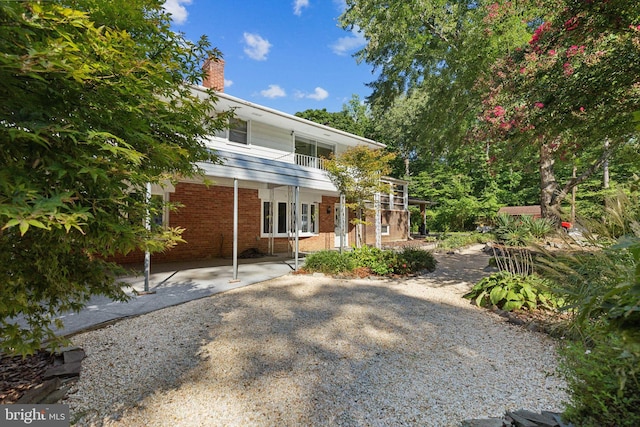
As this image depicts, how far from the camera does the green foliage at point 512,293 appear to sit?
4.88 metres

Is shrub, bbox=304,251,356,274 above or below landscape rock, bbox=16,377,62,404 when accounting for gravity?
above

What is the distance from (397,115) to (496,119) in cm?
2421

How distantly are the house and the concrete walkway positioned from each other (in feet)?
3.25

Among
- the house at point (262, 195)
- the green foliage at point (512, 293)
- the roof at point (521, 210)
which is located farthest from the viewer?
the roof at point (521, 210)

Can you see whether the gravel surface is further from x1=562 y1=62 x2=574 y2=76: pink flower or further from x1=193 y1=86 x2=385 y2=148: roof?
x1=193 y1=86 x2=385 y2=148: roof

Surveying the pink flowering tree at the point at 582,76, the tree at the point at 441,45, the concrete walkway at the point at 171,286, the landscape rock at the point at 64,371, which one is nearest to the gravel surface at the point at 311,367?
the landscape rock at the point at 64,371

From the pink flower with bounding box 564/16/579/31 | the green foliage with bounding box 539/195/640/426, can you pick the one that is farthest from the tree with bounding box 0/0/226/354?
the pink flower with bounding box 564/16/579/31

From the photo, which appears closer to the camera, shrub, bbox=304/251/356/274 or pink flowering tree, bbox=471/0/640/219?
pink flowering tree, bbox=471/0/640/219

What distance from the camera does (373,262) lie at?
346 inches

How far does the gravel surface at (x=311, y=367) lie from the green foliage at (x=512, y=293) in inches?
15.2

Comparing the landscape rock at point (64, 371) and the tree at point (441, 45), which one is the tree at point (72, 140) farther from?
the tree at point (441, 45)

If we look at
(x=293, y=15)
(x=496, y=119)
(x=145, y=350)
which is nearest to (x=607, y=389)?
(x=145, y=350)

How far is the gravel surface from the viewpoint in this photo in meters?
2.44

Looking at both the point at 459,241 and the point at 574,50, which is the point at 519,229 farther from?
the point at 574,50
